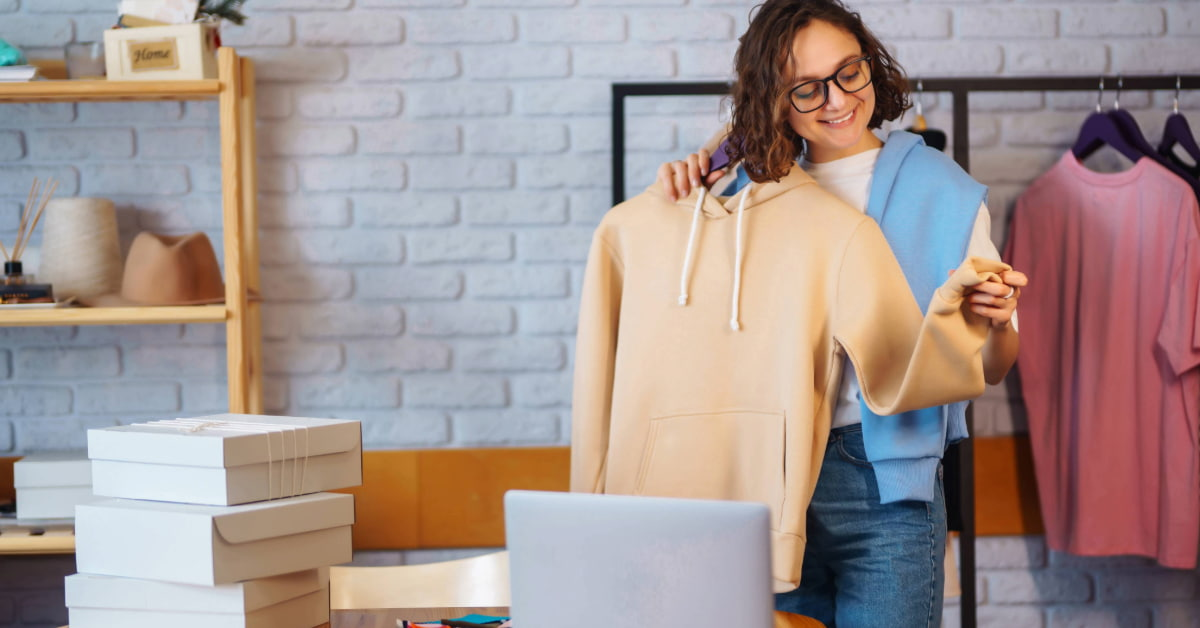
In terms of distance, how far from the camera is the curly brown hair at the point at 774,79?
4.42 ft

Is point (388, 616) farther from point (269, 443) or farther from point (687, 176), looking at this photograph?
point (687, 176)

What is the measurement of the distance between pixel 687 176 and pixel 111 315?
41.9 inches

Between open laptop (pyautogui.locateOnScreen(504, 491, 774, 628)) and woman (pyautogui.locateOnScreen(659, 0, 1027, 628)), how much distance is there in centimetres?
46

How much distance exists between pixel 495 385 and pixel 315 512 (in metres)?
1.01

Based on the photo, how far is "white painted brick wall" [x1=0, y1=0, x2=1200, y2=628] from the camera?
6.90 ft

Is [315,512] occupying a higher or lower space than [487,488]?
higher

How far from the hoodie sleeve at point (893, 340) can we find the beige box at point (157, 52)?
1231 millimetres

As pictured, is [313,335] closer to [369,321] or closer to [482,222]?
[369,321]

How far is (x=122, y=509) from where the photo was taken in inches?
43.8

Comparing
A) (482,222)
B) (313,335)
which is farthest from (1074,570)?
(313,335)

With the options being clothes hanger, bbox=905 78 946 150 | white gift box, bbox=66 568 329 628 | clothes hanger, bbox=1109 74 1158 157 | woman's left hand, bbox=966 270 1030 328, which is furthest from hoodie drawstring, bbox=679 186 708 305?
clothes hanger, bbox=1109 74 1158 157

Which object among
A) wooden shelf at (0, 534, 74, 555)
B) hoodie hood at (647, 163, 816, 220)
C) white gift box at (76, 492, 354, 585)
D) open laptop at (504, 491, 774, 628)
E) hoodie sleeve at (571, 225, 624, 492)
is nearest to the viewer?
open laptop at (504, 491, 774, 628)

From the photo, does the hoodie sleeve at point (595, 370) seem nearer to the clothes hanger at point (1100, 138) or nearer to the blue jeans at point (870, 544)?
the blue jeans at point (870, 544)

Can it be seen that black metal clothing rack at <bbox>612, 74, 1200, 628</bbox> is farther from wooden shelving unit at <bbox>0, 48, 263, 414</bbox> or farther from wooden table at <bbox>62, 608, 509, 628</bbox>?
wooden table at <bbox>62, 608, 509, 628</bbox>
